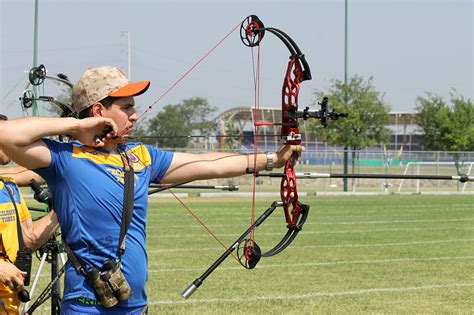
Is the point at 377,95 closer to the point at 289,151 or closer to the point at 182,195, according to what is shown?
the point at 182,195

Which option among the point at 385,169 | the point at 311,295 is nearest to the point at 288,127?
the point at 311,295

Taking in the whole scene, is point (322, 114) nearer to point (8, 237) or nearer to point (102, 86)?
point (102, 86)

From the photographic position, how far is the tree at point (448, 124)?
52.8 metres

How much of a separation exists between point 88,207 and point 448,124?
169ft

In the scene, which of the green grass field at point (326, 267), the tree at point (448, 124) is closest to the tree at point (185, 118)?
the tree at point (448, 124)

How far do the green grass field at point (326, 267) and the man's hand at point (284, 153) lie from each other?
418 cm

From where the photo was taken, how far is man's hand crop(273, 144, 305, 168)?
15.6 ft

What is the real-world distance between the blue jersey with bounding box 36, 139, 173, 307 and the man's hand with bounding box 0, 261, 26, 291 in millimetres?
895

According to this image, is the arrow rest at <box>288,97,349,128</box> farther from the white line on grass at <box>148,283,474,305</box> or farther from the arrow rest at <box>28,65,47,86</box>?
the white line on grass at <box>148,283,474,305</box>

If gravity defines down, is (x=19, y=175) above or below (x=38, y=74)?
below

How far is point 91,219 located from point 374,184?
4365 centimetres

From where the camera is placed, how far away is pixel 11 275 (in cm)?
461

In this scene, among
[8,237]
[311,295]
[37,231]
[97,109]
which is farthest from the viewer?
[311,295]

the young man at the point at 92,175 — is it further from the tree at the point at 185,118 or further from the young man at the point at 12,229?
the tree at the point at 185,118
